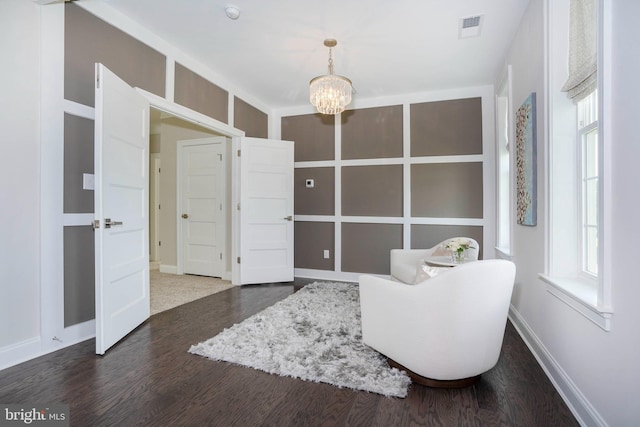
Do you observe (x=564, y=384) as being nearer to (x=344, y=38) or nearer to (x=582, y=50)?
(x=582, y=50)

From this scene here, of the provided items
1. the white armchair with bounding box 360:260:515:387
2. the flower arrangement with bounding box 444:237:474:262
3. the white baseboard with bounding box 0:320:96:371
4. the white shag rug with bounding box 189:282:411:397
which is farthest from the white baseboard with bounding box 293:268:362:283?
the white baseboard with bounding box 0:320:96:371

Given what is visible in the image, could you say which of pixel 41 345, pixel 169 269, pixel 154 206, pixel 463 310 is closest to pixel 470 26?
pixel 463 310

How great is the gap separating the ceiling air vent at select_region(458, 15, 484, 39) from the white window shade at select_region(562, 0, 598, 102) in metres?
0.90

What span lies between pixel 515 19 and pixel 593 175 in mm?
1708

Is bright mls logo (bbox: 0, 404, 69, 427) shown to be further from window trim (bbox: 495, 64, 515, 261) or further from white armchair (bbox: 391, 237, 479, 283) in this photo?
window trim (bbox: 495, 64, 515, 261)

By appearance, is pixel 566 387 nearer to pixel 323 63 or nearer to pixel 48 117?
pixel 323 63

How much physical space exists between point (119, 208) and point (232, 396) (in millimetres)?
1702

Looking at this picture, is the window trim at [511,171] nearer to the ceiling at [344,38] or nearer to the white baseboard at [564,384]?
the ceiling at [344,38]

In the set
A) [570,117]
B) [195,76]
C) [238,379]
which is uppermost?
[195,76]

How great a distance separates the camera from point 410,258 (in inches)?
142

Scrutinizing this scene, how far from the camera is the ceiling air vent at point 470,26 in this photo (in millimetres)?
2787

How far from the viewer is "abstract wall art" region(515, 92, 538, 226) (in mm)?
2379

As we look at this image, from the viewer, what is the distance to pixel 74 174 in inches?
98.0

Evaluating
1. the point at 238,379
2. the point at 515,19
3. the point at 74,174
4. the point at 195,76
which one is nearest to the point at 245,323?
the point at 238,379
